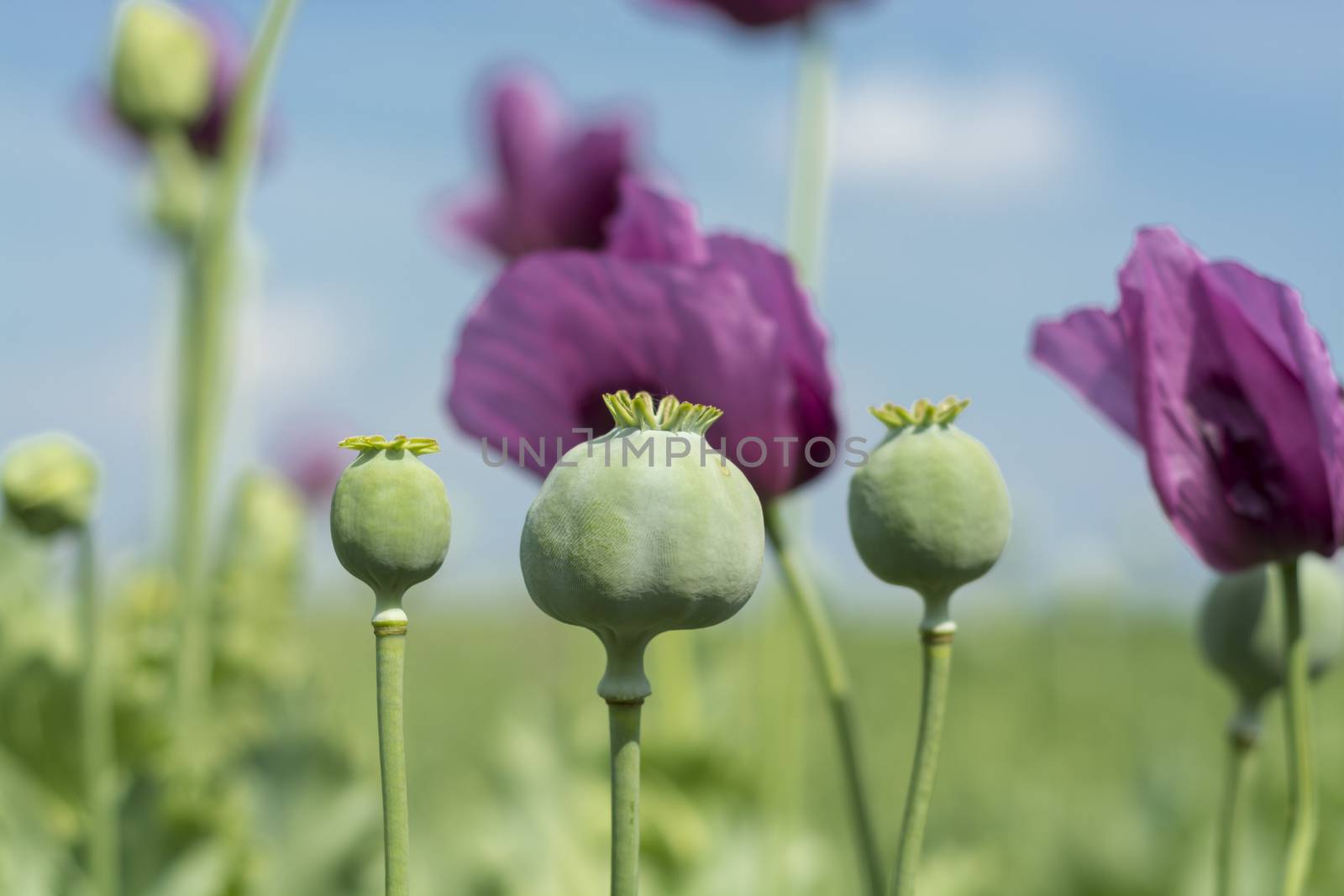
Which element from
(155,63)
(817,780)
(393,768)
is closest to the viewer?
(393,768)

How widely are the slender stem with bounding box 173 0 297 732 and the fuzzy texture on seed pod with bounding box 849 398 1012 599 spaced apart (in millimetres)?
273

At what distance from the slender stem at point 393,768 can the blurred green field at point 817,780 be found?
38cm

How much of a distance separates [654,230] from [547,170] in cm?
44

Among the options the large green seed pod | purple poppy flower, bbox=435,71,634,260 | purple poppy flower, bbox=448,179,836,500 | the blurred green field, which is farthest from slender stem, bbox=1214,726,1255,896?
purple poppy flower, bbox=435,71,634,260

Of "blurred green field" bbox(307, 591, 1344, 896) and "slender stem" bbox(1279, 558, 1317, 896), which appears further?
"blurred green field" bbox(307, 591, 1344, 896)

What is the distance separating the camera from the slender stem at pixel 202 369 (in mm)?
427

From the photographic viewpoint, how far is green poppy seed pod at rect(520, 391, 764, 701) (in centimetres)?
18

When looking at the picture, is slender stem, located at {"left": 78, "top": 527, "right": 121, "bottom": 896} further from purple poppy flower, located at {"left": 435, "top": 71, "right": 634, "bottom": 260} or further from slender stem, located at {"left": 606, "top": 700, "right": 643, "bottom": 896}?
purple poppy flower, located at {"left": 435, "top": 71, "right": 634, "bottom": 260}

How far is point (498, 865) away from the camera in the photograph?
61cm

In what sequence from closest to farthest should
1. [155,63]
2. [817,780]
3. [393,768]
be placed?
[393,768], [155,63], [817,780]

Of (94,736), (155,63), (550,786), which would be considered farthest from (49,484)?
(550,786)

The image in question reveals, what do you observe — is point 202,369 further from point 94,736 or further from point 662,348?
point 662,348

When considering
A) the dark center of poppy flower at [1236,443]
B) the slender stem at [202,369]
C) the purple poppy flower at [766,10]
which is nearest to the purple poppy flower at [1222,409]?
the dark center of poppy flower at [1236,443]

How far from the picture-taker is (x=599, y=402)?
315 millimetres
